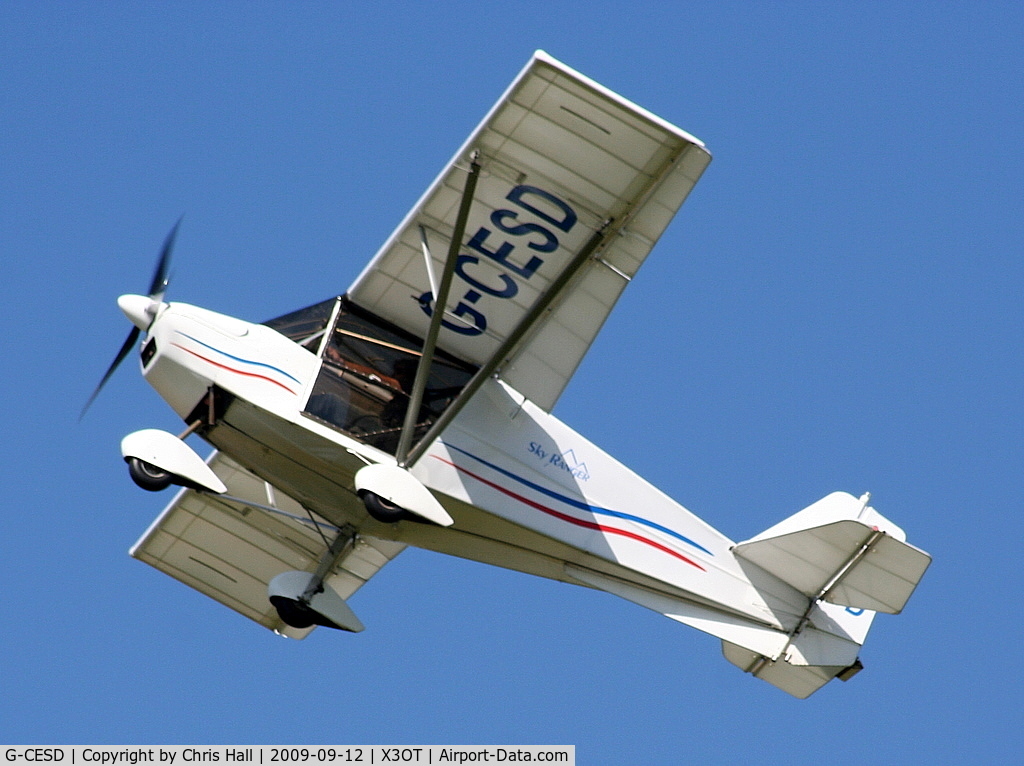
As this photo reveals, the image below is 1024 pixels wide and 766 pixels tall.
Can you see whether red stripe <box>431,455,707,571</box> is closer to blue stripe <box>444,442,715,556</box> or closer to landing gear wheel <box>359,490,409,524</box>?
blue stripe <box>444,442,715,556</box>

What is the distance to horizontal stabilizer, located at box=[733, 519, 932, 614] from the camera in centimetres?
1212

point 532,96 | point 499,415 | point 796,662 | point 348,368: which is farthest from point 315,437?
point 796,662

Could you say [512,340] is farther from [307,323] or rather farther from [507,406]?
[307,323]

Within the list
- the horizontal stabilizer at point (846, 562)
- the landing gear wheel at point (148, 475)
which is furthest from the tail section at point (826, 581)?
the landing gear wheel at point (148, 475)

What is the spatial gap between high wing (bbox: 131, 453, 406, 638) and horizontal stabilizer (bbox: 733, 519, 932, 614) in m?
3.58

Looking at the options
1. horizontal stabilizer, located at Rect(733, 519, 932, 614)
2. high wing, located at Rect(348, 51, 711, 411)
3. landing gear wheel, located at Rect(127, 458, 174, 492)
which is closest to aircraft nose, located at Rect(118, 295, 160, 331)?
landing gear wheel, located at Rect(127, 458, 174, 492)

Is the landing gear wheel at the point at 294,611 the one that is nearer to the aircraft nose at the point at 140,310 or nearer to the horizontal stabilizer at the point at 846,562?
the aircraft nose at the point at 140,310

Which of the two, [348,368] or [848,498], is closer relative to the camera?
[348,368]

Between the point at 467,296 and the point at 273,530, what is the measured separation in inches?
145

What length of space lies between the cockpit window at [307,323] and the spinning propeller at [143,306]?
32.7 inches

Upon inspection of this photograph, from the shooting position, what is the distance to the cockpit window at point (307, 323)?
38.0ft

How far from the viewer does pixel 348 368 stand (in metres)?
11.6

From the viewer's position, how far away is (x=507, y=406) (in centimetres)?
1198

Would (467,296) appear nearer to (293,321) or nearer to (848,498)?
(293,321)
